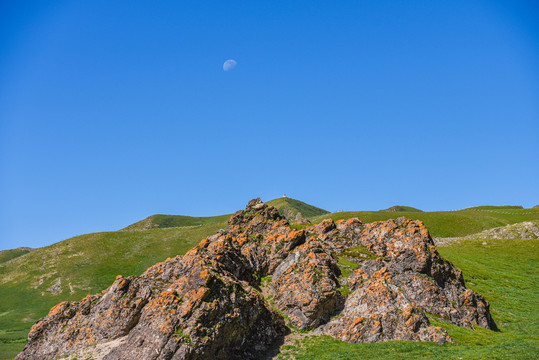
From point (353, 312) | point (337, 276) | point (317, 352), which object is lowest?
point (317, 352)

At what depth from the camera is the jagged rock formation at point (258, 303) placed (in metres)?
25.5

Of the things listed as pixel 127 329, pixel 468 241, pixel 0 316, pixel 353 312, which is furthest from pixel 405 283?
pixel 0 316

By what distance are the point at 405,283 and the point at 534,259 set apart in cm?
5071

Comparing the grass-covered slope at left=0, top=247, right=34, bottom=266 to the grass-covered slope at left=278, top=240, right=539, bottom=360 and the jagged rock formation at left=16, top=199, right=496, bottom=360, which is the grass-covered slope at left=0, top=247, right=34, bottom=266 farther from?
the grass-covered slope at left=278, top=240, right=539, bottom=360

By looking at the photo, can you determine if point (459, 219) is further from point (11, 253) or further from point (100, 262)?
point (11, 253)

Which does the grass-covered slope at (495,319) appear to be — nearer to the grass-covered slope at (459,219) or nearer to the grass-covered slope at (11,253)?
the grass-covered slope at (459,219)

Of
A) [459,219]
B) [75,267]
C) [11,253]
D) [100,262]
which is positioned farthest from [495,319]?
[11,253]

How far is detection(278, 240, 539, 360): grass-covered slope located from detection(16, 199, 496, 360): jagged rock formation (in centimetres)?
234

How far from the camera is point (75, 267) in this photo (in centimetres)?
9225

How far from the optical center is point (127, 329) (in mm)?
28859

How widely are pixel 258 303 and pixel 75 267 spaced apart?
8381 centimetres

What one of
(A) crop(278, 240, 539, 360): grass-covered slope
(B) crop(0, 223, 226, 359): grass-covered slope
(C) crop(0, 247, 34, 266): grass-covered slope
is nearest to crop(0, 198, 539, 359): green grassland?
(B) crop(0, 223, 226, 359): grass-covered slope

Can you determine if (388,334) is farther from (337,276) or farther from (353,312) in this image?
(337,276)

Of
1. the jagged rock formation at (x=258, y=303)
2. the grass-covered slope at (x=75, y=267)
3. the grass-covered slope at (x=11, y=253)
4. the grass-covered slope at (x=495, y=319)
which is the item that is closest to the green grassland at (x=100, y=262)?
the grass-covered slope at (x=75, y=267)
